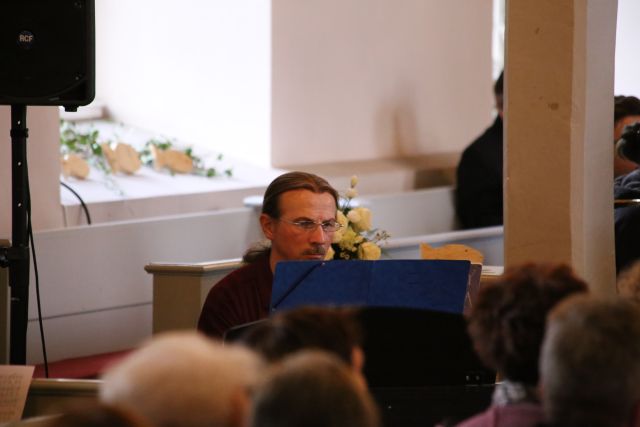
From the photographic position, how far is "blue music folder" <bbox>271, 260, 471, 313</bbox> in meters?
3.76

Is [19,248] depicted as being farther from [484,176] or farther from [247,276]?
[484,176]

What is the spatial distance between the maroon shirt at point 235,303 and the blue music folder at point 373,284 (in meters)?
0.62

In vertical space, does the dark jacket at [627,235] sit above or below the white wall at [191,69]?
below

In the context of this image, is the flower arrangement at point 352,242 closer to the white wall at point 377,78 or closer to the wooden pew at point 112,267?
the wooden pew at point 112,267

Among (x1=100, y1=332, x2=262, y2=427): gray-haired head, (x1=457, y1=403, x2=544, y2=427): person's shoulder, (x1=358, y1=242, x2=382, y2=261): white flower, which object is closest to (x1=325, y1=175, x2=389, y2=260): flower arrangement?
(x1=358, y1=242, x2=382, y2=261): white flower

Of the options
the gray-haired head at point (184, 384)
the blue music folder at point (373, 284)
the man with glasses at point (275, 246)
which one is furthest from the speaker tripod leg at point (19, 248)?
the gray-haired head at point (184, 384)

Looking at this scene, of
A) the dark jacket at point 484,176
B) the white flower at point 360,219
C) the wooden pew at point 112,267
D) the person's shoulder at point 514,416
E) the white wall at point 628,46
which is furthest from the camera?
the dark jacket at point 484,176

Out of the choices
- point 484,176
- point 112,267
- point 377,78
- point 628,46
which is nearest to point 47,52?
point 112,267

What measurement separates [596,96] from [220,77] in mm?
4060

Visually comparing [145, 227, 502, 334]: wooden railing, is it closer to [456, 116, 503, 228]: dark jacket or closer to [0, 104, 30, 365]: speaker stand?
[0, 104, 30, 365]: speaker stand

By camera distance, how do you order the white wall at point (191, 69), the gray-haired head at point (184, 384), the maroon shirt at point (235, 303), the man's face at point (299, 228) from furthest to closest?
the white wall at point (191, 69) < the man's face at point (299, 228) < the maroon shirt at point (235, 303) < the gray-haired head at point (184, 384)

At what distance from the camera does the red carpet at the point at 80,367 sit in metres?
6.15

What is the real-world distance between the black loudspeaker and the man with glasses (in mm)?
910

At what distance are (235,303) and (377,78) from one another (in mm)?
4496
